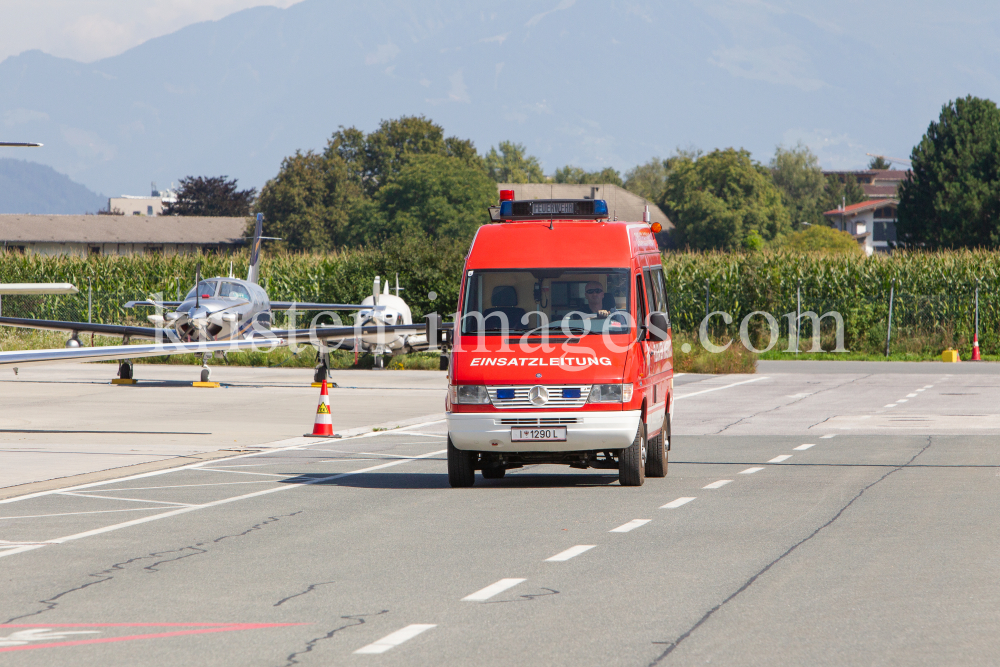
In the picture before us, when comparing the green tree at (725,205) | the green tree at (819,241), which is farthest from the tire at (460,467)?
the green tree at (725,205)

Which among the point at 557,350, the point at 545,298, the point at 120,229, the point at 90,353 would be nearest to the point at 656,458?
the point at 557,350

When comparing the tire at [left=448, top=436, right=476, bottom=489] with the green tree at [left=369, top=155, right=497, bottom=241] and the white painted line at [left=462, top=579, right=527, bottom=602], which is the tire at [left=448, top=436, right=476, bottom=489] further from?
the green tree at [left=369, top=155, right=497, bottom=241]

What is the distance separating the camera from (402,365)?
38.3 metres

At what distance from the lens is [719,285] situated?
1848 inches

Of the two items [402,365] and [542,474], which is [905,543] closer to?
[542,474]

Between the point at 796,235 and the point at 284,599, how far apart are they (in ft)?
311

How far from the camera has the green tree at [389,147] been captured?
115 meters

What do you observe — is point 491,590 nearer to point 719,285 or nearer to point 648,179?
point 719,285

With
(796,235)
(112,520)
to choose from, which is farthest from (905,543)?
(796,235)

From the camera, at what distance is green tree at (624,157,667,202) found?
15712 centimetres

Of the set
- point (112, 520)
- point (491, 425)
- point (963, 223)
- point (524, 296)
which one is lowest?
point (112, 520)

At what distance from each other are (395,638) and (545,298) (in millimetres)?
6929

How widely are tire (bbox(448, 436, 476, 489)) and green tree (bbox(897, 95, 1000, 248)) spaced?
6583 centimetres

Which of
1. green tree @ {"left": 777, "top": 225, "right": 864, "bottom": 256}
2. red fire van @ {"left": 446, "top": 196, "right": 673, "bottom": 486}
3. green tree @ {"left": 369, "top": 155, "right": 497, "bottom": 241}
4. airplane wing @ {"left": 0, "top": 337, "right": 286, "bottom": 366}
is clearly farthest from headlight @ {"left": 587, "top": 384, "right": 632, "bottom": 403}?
green tree @ {"left": 369, "top": 155, "right": 497, "bottom": 241}
